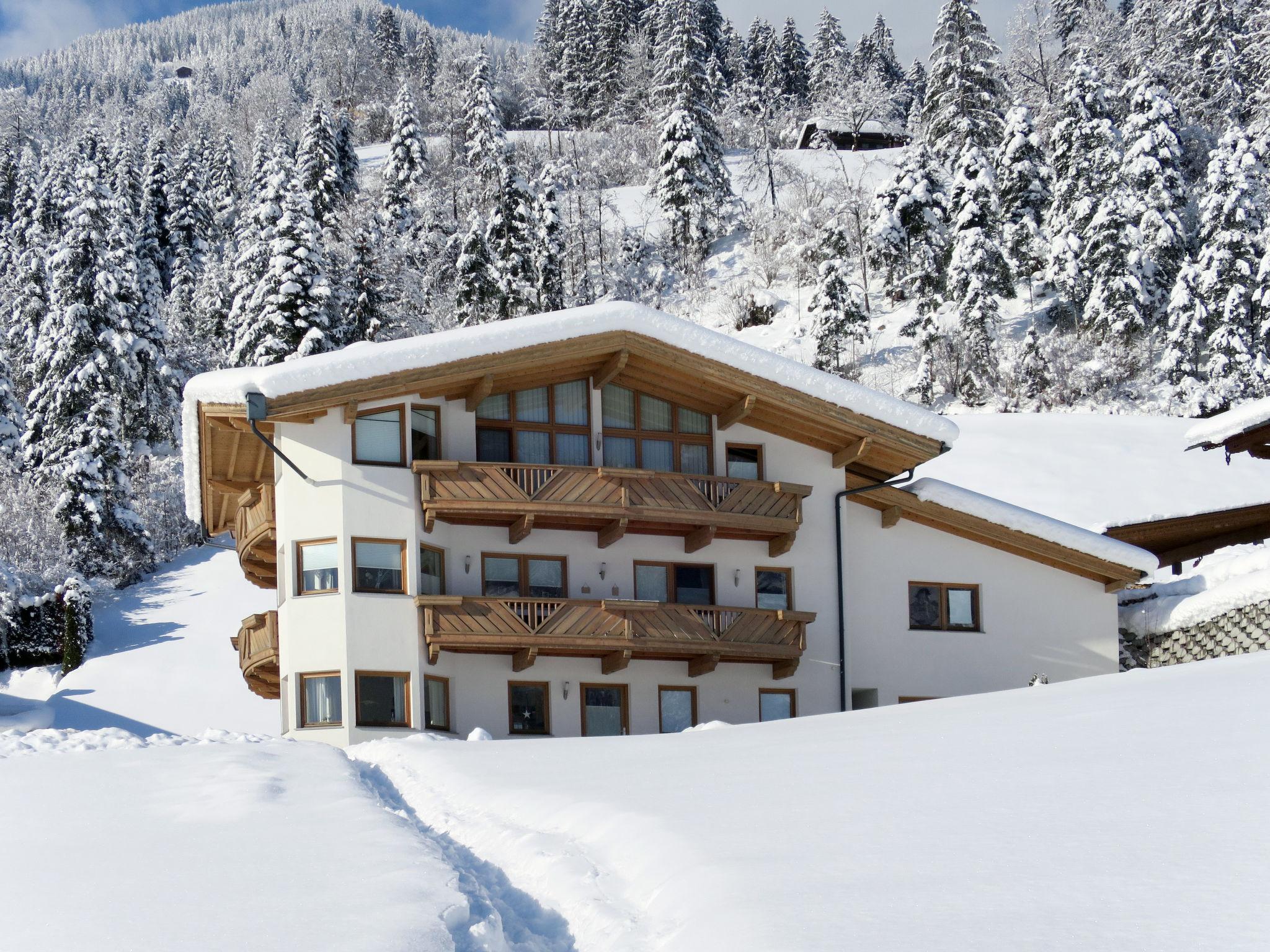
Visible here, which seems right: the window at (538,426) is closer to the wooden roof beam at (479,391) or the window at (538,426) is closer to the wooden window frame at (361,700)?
the wooden roof beam at (479,391)

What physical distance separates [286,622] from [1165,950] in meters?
21.1

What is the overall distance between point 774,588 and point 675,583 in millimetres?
2149

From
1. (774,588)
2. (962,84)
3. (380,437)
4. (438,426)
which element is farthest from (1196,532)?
(962,84)

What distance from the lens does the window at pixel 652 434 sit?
28.2m

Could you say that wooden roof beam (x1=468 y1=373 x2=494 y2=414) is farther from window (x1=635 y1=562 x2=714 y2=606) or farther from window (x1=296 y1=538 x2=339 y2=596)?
window (x1=635 y1=562 x2=714 y2=606)

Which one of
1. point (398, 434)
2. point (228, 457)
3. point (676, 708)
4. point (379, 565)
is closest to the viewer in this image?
point (379, 565)

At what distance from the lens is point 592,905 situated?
30.3 feet

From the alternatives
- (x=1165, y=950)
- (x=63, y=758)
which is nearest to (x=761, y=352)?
(x=63, y=758)

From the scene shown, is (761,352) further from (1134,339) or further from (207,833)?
(1134,339)

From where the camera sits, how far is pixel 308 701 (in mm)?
25422

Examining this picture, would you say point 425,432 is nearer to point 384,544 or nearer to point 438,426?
point 438,426

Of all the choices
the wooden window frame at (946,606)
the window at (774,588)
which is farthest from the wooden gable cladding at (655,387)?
the window at (774,588)

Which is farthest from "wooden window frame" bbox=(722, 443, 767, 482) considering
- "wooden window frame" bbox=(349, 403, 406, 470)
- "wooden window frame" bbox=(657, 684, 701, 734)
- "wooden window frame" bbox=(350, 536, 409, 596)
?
"wooden window frame" bbox=(350, 536, 409, 596)

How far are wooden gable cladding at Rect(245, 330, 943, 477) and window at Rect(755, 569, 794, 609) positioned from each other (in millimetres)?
2791
